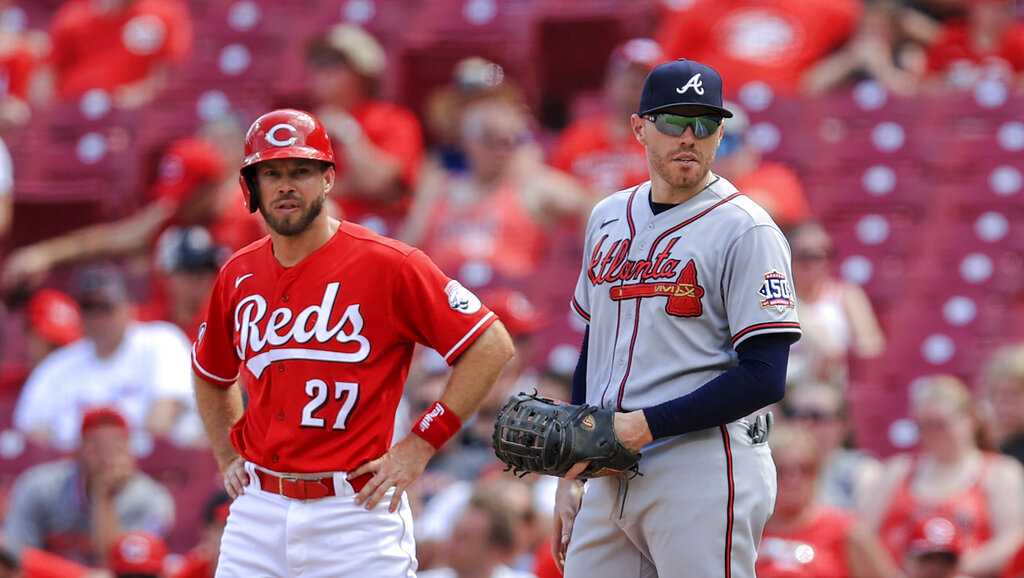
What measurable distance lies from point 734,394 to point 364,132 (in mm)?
5175

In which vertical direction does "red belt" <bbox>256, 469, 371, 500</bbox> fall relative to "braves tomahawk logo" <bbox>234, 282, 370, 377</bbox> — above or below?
below

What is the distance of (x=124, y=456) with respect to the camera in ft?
22.4

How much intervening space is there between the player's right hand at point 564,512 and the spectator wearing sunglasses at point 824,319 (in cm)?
275

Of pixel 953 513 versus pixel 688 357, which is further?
pixel 953 513

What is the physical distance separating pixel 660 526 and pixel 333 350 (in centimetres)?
93

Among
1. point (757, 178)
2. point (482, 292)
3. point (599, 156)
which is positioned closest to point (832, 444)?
point (757, 178)

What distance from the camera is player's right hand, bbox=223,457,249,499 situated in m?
4.32

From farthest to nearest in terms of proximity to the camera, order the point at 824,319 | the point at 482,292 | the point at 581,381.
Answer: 1. the point at 482,292
2. the point at 824,319
3. the point at 581,381

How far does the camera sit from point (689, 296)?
12.4 feet

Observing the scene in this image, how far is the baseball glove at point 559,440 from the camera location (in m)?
3.69

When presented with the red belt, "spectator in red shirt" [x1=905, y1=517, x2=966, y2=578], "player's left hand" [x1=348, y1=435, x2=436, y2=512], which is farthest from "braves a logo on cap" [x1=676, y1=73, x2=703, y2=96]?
"spectator in red shirt" [x1=905, y1=517, x2=966, y2=578]

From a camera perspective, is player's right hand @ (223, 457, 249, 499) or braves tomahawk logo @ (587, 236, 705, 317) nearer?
braves tomahawk logo @ (587, 236, 705, 317)

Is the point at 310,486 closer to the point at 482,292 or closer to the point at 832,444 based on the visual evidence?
the point at 832,444

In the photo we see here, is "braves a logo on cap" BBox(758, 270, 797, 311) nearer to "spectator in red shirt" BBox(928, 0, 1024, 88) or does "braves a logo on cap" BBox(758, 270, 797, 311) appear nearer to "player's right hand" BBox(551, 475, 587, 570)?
"player's right hand" BBox(551, 475, 587, 570)
